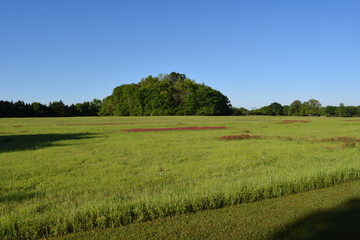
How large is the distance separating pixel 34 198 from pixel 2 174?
4.57 metres

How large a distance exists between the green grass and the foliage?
101 meters

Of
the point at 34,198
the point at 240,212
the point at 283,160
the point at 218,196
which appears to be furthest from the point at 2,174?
the point at 283,160

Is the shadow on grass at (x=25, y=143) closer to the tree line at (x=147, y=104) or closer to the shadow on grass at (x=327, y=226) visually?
the shadow on grass at (x=327, y=226)

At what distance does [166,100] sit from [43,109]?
47851mm

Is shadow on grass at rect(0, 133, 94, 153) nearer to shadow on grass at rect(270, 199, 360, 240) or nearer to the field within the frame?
the field

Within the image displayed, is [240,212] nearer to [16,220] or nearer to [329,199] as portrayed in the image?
[329,199]

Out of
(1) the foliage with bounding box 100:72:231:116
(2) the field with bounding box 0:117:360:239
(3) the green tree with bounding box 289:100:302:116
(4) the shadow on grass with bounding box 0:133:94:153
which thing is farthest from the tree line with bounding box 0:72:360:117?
(2) the field with bounding box 0:117:360:239

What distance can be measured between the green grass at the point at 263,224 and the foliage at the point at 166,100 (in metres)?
101

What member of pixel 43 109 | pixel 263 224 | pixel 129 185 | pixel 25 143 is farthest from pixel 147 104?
pixel 263 224

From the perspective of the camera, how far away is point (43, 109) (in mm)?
107812

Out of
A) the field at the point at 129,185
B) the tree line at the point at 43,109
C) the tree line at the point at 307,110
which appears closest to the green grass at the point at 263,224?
the field at the point at 129,185

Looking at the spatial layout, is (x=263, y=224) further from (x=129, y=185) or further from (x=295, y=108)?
(x=295, y=108)

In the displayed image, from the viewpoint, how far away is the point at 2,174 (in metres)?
11.6

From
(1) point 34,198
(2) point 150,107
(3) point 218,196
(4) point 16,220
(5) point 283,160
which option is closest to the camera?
(4) point 16,220
